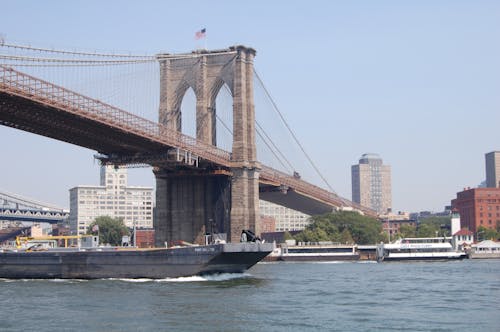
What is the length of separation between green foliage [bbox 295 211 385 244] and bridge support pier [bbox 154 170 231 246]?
3127cm

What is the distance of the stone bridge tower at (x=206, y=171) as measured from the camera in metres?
79.2

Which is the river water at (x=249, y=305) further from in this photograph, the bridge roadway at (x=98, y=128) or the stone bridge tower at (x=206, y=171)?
the stone bridge tower at (x=206, y=171)

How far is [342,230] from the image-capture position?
11462 cm

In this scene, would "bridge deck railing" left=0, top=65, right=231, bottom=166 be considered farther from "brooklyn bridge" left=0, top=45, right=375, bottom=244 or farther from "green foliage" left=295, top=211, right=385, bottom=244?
"green foliage" left=295, top=211, right=385, bottom=244

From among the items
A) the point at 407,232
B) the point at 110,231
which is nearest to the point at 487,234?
the point at 407,232

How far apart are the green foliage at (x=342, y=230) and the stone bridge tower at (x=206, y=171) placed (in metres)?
31.9

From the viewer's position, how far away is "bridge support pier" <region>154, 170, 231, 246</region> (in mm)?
81812

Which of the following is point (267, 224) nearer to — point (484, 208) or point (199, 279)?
point (484, 208)

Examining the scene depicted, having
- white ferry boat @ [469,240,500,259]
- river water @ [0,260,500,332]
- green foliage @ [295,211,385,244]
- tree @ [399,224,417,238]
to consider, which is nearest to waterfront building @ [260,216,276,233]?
tree @ [399,224,417,238]

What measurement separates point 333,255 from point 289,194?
10511mm

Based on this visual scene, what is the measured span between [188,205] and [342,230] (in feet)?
126

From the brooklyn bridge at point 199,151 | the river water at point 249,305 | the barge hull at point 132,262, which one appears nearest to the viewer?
the river water at point 249,305

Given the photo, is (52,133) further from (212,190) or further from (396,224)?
(396,224)

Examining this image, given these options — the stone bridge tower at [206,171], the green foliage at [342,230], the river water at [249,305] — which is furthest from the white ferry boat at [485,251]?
the river water at [249,305]
